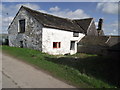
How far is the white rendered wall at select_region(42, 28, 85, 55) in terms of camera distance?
58.3 ft

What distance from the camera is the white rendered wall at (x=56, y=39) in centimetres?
1778

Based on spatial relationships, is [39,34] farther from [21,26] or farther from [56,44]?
[21,26]

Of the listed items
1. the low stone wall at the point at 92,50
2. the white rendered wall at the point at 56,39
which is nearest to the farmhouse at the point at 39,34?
the white rendered wall at the point at 56,39

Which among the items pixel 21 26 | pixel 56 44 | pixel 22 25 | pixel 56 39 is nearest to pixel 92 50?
pixel 56 44

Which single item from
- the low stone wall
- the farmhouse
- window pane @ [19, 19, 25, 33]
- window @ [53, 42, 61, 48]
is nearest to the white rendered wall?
the farmhouse

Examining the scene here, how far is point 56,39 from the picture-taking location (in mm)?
19406

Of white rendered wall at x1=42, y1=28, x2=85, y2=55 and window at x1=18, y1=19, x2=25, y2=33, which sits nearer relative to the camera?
white rendered wall at x1=42, y1=28, x2=85, y2=55

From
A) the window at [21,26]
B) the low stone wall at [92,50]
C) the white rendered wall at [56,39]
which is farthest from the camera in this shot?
the low stone wall at [92,50]

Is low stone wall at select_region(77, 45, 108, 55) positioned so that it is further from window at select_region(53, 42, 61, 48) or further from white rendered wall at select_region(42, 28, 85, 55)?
window at select_region(53, 42, 61, 48)

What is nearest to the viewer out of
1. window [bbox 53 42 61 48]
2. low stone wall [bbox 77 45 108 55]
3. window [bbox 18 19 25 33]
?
window [bbox 53 42 61 48]

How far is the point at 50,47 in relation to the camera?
730 inches

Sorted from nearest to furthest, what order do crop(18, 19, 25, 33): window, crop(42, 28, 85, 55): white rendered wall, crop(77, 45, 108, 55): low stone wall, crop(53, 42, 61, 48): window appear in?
crop(42, 28, 85, 55): white rendered wall < crop(53, 42, 61, 48): window < crop(18, 19, 25, 33): window < crop(77, 45, 108, 55): low stone wall

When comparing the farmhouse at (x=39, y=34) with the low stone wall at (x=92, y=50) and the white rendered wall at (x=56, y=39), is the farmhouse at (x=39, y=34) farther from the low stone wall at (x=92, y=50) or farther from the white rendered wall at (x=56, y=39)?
the low stone wall at (x=92, y=50)

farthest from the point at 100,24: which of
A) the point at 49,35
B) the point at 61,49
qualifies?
the point at 49,35
